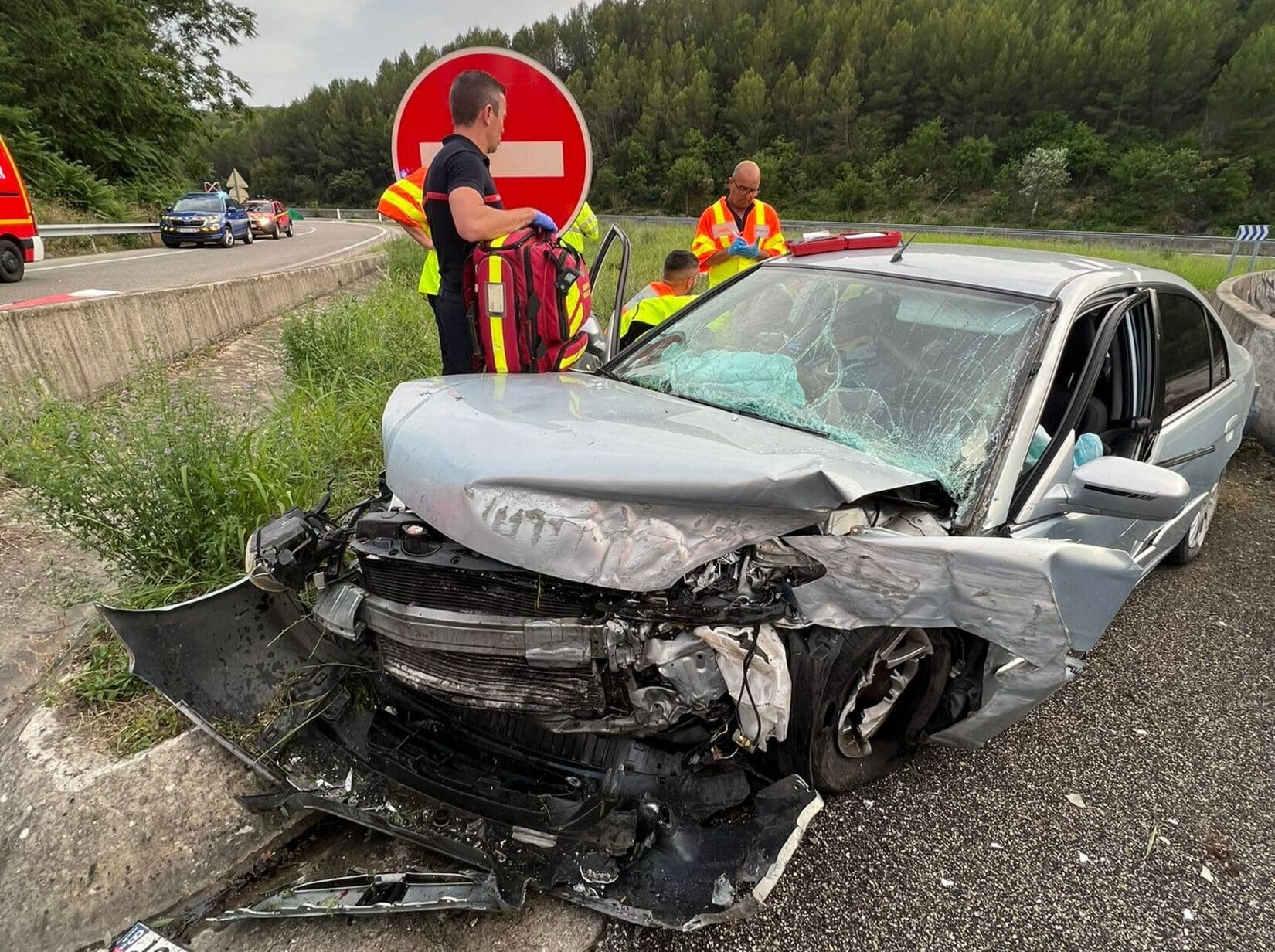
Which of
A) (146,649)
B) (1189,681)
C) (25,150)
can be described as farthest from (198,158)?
(1189,681)

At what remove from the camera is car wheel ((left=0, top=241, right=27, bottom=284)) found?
9180 millimetres

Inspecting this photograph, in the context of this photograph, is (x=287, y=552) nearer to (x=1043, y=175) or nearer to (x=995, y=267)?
(x=995, y=267)

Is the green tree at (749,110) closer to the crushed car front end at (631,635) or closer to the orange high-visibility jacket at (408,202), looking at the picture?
the orange high-visibility jacket at (408,202)

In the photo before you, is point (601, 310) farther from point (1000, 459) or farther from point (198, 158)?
point (198, 158)

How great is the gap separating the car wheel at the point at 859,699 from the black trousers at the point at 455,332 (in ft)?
7.05

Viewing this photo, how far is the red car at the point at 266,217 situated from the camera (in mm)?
23969

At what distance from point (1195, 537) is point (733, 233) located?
10.6ft

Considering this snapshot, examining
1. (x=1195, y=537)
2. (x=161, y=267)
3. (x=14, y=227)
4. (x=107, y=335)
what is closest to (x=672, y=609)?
(x=1195, y=537)

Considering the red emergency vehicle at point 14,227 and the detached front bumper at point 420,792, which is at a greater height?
the red emergency vehicle at point 14,227

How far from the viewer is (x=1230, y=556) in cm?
370

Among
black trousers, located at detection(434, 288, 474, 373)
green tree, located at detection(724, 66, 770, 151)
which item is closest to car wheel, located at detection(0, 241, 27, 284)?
black trousers, located at detection(434, 288, 474, 373)

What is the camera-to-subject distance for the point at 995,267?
2.59 metres

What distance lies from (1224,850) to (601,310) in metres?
6.41

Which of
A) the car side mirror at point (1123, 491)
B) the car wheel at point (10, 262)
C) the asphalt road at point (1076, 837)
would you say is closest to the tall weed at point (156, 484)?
the asphalt road at point (1076, 837)
